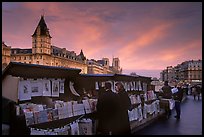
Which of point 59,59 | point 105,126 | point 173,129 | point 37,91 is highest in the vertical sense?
point 59,59


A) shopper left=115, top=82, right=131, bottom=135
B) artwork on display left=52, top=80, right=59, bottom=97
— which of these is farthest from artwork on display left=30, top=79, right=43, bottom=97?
shopper left=115, top=82, right=131, bottom=135

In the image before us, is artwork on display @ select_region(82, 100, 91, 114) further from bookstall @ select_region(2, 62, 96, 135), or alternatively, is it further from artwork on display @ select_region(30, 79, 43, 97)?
artwork on display @ select_region(30, 79, 43, 97)

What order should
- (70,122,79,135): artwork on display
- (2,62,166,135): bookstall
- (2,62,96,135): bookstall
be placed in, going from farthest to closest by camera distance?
1. (70,122,79,135): artwork on display
2. (2,62,166,135): bookstall
3. (2,62,96,135): bookstall

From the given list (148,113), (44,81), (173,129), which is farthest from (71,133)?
(148,113)

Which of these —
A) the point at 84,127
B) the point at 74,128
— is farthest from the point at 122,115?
the point at 74,128

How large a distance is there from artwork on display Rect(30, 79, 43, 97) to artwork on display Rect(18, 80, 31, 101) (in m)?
0.17

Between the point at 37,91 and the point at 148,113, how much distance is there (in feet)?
21.0

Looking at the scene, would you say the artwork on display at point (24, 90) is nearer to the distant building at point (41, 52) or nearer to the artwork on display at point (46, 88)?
the artwork on display at point (46, 88)

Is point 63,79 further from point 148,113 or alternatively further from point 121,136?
point 148,113

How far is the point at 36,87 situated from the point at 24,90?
2.02ft

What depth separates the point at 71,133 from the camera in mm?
7562

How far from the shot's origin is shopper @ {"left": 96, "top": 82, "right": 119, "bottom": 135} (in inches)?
305

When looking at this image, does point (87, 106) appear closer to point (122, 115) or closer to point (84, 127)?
point (84, 127)

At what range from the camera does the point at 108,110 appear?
307 inches
